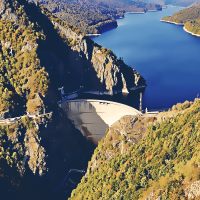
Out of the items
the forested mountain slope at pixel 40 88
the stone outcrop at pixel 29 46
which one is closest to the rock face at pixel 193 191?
the forested mountain slope at pixel 40 88

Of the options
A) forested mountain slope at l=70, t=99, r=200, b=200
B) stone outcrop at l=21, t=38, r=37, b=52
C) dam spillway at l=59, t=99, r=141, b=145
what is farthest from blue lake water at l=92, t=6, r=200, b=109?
stone outcrop at l=21, t=38, r=37, b=52

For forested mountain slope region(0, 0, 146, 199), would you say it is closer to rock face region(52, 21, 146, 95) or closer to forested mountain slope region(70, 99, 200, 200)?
rock face region(52, 21, 146, 95)

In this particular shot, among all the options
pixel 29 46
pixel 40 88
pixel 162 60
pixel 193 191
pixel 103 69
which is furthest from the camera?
pixel 162 60

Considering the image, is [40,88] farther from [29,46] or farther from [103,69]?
[103,69]

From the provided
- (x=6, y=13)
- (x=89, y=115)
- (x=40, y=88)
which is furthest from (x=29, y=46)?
(x=89, y=115)

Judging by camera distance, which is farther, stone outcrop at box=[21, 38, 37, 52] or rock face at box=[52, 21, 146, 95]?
rock face at box=[52, 21, 146, 95]

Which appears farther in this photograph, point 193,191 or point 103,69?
point 103,69

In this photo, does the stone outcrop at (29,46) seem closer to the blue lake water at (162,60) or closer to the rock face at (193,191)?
the blue lake water at (162,60)
